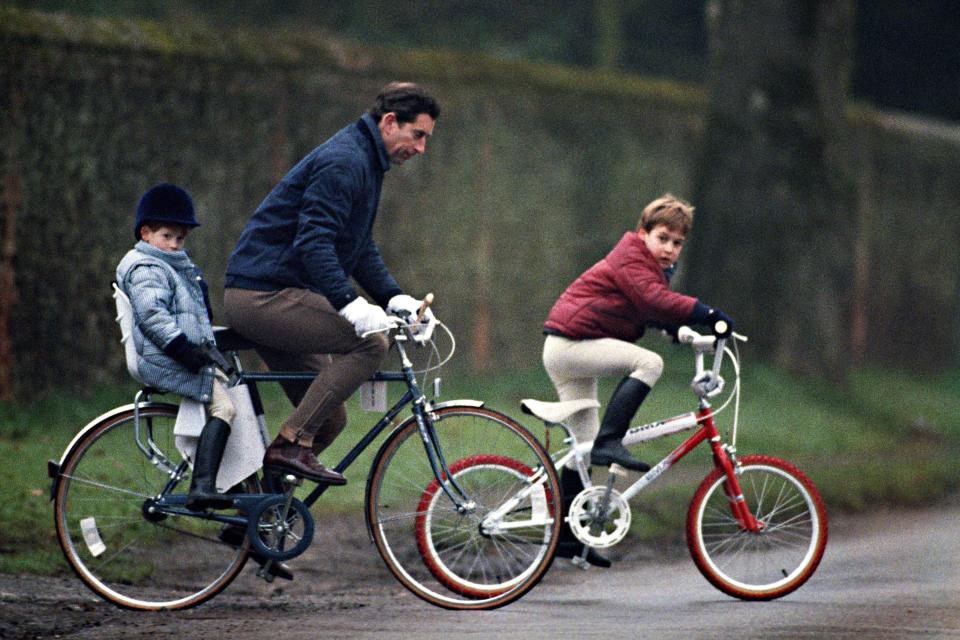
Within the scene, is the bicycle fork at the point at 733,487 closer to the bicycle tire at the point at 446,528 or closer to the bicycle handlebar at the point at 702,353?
the bicycle handlebar at the point at 702,353

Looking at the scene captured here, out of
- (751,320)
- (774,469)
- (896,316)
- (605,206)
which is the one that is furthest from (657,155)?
(774,469)

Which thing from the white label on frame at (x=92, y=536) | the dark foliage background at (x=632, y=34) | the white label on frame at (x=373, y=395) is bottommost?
the white label on frame at (x=92, y=536)

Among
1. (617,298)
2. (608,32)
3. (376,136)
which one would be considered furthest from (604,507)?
(608,32)

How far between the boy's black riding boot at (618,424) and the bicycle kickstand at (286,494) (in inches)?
51.1

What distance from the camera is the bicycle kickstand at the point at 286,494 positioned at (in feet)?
22.7

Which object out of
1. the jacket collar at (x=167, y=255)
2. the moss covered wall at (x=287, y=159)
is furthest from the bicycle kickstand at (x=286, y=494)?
the moss covered wall at (x=287, y=159)

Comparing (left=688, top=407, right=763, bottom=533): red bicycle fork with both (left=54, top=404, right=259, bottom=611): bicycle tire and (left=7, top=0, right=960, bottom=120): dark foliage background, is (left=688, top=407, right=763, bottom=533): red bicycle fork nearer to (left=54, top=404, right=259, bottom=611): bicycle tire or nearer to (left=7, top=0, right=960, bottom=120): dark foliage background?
(left=54, top=404, right=259, bottom=611): bicycle tire

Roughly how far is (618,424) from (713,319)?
60 cm

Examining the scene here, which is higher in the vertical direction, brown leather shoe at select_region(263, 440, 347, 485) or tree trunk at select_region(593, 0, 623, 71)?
tree trunk at select_region(593, 0, 623, 71)

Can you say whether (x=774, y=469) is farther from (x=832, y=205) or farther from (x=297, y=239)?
(x=832, y=205)

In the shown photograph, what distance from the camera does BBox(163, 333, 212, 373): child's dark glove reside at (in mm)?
6730

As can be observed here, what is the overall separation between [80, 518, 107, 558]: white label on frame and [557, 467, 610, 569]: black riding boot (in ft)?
6.20

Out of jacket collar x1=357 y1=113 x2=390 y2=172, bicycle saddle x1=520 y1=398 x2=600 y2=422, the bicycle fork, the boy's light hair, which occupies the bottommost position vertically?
the bicycle fork

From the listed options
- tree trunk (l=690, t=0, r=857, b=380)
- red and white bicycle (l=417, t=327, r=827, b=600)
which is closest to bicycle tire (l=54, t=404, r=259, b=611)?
red and white bicycle (l=417, t=327, r=827, b=600)
